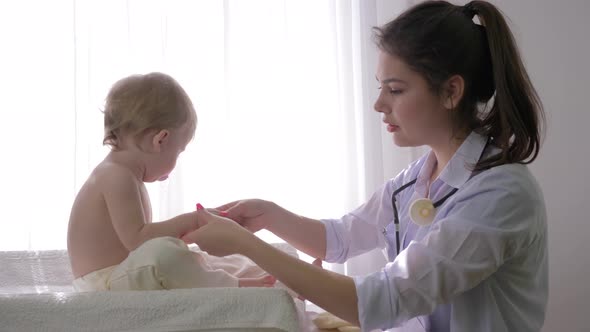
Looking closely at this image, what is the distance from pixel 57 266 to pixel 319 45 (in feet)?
4.02

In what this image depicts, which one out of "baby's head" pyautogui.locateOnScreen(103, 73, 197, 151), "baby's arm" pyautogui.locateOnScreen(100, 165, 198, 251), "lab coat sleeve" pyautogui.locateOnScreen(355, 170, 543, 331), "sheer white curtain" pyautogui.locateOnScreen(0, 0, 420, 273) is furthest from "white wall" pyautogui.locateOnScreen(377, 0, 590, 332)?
"baby's arm" pyautogui.locateOnScreen(100, 165, 198, 251)

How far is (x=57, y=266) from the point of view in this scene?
1580 millimetres

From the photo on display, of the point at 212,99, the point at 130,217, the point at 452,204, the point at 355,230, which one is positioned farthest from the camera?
the point at 212,99

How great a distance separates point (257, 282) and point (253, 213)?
12.1 inches

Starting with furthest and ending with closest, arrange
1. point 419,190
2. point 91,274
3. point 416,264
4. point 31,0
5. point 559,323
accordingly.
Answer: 1. point 559,323
2. point 31,0
3. point 419,190
4. point 91,274
5. point 416,264

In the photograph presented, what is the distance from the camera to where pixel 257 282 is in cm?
131

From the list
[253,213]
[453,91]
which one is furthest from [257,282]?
[453,91]

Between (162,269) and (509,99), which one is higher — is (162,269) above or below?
below

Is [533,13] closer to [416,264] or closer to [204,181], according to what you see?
[204,181]

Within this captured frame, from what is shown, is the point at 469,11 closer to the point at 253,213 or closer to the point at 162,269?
the point at 253,213

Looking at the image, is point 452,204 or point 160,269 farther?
point 452,204

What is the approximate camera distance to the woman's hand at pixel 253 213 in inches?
61.9

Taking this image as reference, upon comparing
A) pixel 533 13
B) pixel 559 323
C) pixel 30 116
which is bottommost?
pixel 559 323

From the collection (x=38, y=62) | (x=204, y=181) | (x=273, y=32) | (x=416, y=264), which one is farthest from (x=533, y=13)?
(x=38, y=62)
